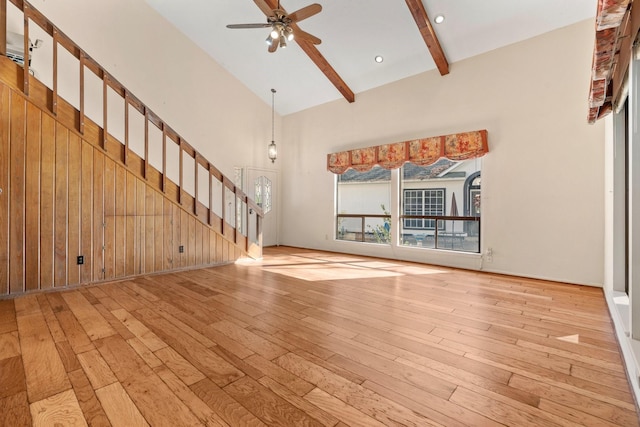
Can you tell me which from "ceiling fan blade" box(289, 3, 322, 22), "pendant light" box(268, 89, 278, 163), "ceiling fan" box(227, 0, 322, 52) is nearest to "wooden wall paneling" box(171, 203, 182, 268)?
"ceiling fan" box(227, 0, 322, 52)

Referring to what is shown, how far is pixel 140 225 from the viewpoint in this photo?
14.1 feet

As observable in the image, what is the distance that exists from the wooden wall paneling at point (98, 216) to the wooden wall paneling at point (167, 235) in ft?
2.58

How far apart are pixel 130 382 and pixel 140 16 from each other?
638cm

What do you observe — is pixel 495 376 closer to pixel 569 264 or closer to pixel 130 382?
pixel 130 382

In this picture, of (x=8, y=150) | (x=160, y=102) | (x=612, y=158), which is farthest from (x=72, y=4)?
(x=612, y=158)

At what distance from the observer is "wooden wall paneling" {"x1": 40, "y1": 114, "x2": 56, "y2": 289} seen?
11.5ft

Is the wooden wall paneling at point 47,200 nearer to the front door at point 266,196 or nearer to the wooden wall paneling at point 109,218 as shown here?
the wooden wall paneling at point 109,218

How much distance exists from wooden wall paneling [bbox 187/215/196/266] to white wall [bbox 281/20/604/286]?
12.2ft

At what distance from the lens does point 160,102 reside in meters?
5.82

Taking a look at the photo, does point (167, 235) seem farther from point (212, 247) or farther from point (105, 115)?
point (105, 115)

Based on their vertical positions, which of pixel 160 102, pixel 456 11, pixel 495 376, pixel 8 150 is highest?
pixel 456 11

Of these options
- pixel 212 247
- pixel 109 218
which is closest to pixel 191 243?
pixel 212 247

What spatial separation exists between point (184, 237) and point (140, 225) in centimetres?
68

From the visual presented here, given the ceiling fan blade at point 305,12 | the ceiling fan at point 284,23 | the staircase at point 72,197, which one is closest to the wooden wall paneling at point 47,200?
the staircase at point 72,197
